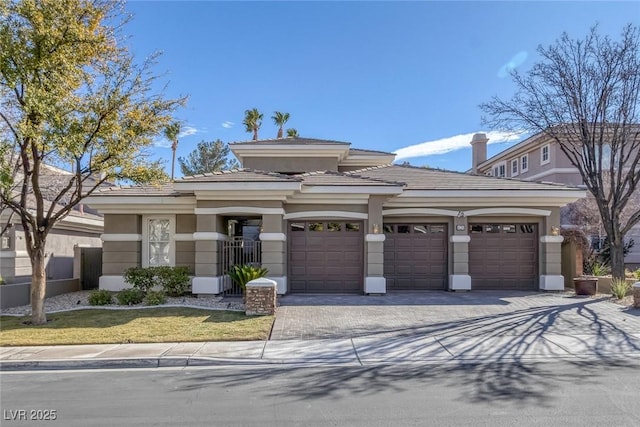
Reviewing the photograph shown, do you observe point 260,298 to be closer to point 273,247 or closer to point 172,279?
point 273,247

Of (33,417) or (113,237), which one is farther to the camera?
(113,237)

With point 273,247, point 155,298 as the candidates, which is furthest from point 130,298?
point 273,247

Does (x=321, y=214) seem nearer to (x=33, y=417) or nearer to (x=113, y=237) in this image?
(x=113, y=237)

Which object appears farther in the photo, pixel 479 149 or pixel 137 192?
pixel 479 149

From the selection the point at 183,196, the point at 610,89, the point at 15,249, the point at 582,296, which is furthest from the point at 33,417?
the point at 610,89

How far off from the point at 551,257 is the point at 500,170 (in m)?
22.8

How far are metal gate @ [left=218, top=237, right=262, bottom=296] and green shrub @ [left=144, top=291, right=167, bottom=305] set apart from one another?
2.21 meters

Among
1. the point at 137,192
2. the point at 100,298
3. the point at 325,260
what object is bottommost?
the point at 100,298

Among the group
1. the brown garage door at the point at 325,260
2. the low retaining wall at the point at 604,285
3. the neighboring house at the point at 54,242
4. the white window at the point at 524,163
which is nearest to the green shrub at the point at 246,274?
the brown garage door at the point at 325,260

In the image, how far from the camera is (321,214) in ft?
49.0

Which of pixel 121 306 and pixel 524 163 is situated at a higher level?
pixel 524 163

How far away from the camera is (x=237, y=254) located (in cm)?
1509

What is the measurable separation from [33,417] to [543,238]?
1608 cm

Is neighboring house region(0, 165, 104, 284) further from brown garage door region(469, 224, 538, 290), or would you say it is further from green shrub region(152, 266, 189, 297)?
brown garage door region(469, 224, 538, 290)
